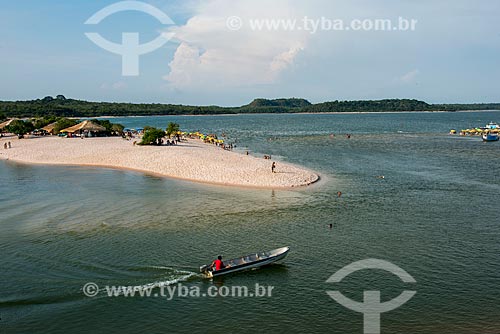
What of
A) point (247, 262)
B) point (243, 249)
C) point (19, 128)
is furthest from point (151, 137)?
point (247, 262)

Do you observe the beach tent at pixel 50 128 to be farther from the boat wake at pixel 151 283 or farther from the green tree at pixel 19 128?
the boat wake at pixel 151 283

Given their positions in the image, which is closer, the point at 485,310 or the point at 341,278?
the point at 485,310

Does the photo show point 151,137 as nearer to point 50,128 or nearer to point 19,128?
point 19,128

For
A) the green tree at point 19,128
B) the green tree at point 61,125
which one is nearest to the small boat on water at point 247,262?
the green tree at point 61,125

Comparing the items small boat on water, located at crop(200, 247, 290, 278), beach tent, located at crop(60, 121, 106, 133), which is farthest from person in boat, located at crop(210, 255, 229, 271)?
beach tent, located at crop(60, 121, 106, 133)

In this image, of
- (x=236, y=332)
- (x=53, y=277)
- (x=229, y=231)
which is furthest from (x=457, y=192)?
(x=53, y=277)

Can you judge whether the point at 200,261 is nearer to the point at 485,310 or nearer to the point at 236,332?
the point at 236,332
